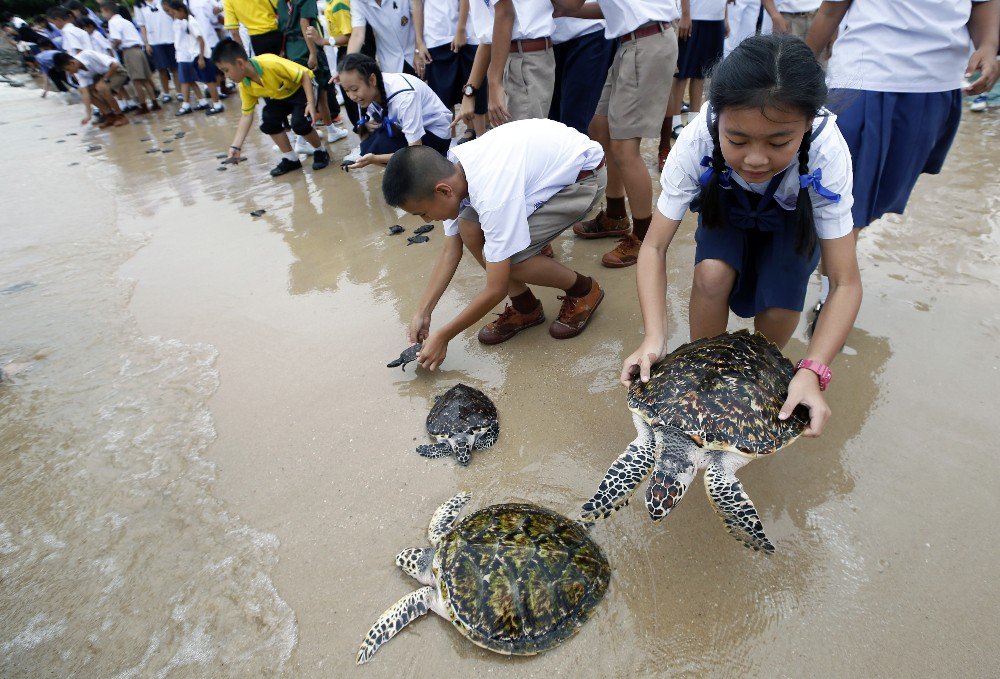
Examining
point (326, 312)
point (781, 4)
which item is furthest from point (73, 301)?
point (781, 4)

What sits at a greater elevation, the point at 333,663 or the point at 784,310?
the point at 784,310

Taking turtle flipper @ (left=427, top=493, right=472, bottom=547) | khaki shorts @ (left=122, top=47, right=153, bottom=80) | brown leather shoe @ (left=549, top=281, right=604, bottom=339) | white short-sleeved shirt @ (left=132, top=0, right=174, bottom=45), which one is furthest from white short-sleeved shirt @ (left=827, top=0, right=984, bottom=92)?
khaki shorts @ (left=122, top=47, right=153, bottom=80)

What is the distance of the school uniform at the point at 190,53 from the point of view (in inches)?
361

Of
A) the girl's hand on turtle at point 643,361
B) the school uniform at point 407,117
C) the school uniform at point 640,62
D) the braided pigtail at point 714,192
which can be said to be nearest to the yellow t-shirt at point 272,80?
the school uniform at point 407,117

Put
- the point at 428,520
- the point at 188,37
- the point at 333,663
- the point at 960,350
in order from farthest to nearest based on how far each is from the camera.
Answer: the point at 188,37 → the point at 960,350 → the point at 428,520 → the point at 333,663

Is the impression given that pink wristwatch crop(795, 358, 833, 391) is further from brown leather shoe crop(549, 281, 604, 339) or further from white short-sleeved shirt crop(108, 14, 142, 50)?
white short-sleeved shirt crop(108, 14, 142, 50)

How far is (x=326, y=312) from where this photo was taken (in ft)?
10.7

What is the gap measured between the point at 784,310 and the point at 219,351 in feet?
9.45

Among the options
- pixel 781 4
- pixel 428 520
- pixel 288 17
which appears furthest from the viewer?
pixel 288 17

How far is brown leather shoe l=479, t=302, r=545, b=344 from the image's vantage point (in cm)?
283

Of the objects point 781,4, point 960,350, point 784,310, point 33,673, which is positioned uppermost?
point 781,4

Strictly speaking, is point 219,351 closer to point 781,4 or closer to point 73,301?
point 73,301

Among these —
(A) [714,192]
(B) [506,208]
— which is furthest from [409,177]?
(A) [714,192]

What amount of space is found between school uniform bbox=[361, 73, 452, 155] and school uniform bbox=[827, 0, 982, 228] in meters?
2.57
